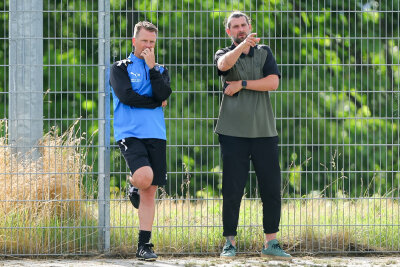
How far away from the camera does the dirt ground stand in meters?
6.27

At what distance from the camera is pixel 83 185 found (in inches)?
283

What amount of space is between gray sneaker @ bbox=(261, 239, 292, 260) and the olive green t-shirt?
86 centimetres

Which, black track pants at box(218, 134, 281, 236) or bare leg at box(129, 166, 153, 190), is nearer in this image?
bare leg at box(129, 166, 153, 190)

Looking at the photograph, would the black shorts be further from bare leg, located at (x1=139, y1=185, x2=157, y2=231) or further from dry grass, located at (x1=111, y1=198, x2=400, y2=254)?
dry grass, located at (x1=111, y1=198, x2=400, y2=254)

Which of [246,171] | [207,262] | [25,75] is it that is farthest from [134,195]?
[25,75]

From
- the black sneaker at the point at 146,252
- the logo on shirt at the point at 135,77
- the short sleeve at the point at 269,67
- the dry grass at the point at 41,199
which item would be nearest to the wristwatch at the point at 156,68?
the logo on shirt at the point at 135,77

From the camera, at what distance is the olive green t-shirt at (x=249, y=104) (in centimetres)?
631

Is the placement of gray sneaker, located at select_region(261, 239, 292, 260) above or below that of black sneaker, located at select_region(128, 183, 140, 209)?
below

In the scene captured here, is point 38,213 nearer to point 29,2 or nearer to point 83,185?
point 83,185

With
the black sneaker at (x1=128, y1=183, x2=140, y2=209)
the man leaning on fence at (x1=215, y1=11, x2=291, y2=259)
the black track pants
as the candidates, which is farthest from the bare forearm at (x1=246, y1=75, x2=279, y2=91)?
the black sneaker at (x1=128, y1=183, x2=140, y2=209)

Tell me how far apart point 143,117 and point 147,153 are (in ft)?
0.89

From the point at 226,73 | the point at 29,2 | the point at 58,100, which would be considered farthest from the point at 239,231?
the point at 58,100

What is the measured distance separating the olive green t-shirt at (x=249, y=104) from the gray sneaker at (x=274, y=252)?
0.86m

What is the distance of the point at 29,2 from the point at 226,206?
8.05ft
